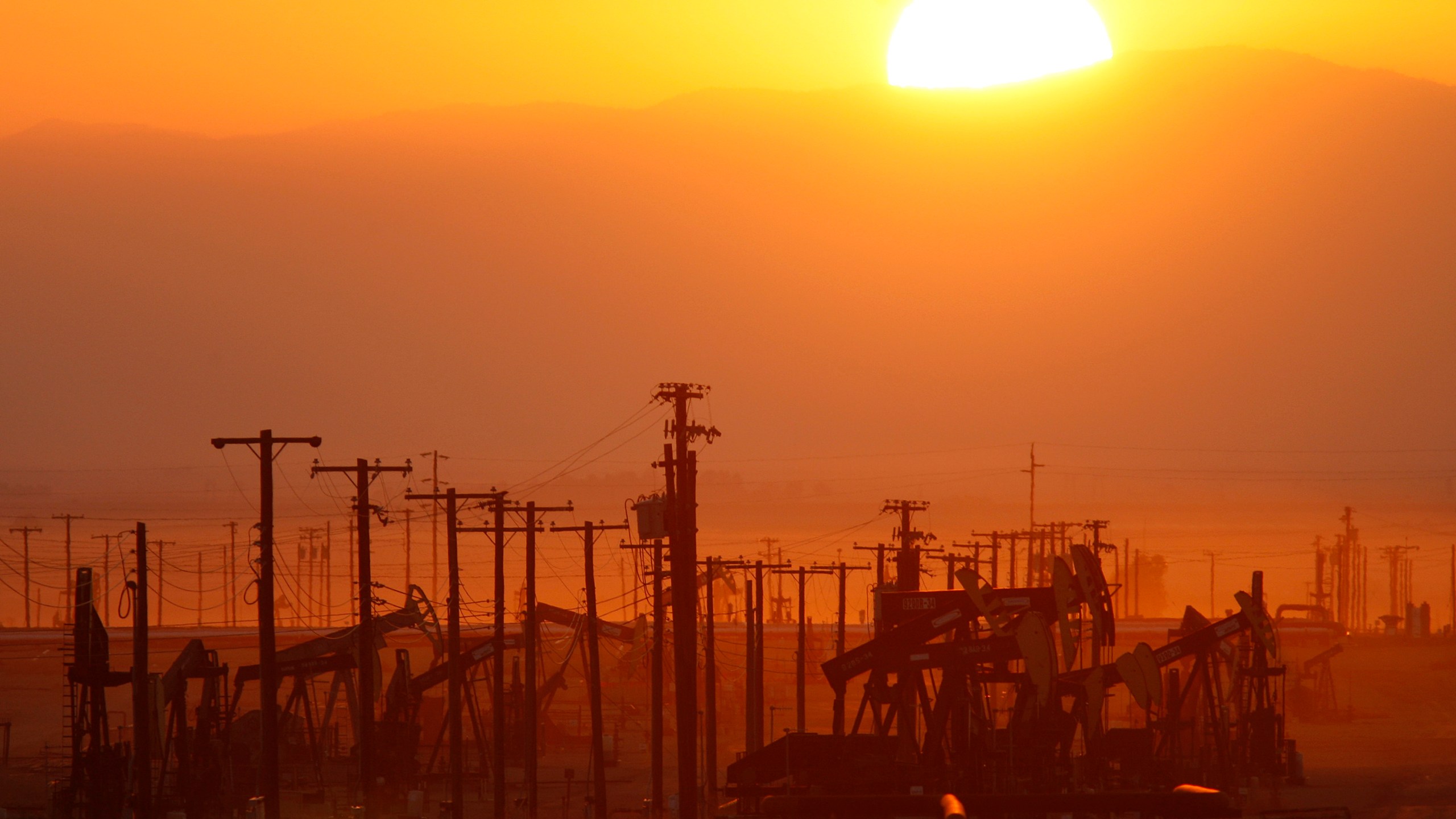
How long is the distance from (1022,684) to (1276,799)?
304 inches

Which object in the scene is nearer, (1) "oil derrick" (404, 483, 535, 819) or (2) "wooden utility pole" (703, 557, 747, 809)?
(1) "oil derrick" (404, 483, 535, 819)

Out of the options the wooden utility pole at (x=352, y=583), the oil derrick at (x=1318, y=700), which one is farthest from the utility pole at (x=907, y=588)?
the oil derrick at (x=1318, y=700)

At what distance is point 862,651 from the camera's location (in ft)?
125

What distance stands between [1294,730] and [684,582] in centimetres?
4306

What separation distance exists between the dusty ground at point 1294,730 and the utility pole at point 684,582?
25.8 feet

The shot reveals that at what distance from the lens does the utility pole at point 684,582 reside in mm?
34250

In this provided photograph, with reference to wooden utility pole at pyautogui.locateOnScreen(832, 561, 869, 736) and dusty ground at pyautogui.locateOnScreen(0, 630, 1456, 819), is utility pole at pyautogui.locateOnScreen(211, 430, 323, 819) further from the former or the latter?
wooden utility pole at pyautogui.locateOnScreen(832, 561, 869, 736)

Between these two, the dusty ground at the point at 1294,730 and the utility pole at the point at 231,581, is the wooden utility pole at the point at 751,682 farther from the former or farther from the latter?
the utility pole at the point at 231,581

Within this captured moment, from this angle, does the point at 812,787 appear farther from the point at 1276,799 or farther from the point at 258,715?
the point at 258,715

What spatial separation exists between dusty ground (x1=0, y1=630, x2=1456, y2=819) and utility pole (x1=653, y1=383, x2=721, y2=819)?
7.88 metres

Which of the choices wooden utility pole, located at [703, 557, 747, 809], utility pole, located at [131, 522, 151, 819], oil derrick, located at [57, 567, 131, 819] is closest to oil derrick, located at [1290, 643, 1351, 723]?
wooden utility pole, located at [703, 557, 747, 809]

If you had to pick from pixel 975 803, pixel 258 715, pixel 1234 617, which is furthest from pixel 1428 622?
pixel 975 803

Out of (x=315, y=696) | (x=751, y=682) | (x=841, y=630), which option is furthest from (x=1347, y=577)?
(x=315, y=696)

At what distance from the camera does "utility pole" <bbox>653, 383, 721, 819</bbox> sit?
1348 inches
